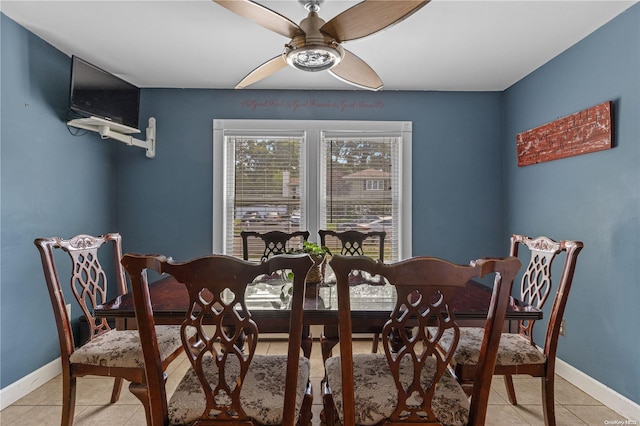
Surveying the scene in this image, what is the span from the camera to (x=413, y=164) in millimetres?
3518

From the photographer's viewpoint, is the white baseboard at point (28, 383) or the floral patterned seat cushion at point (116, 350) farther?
the white baseboard at point (28, 383)

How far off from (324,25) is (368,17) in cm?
22

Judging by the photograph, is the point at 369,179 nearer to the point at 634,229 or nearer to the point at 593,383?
the point at 634,229

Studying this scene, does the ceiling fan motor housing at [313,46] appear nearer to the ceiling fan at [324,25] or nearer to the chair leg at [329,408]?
the ceiling fan at [324,25]

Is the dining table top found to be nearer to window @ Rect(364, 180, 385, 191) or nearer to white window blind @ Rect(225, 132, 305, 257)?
white window blind @ Rect(225, 132, 305, 257)

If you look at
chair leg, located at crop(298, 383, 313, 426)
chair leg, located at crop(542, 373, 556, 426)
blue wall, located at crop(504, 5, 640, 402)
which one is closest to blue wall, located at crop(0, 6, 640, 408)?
blue wall, located at crop(504, 5, 640, 402)

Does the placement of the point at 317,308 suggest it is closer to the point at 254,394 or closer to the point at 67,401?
the point at 254,394

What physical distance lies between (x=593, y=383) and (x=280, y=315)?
2.31 m

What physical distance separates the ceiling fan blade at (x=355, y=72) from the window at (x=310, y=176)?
1135 millimetres

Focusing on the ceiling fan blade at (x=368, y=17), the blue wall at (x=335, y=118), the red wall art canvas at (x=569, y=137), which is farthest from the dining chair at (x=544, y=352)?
the blue wall at (x=335, y=118)

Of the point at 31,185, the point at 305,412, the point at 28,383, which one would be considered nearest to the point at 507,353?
the point at 305,412

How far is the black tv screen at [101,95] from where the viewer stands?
2.58 meters

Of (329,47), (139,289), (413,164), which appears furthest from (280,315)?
(413,164)

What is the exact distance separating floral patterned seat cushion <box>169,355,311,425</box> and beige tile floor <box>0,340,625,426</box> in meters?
0.81
